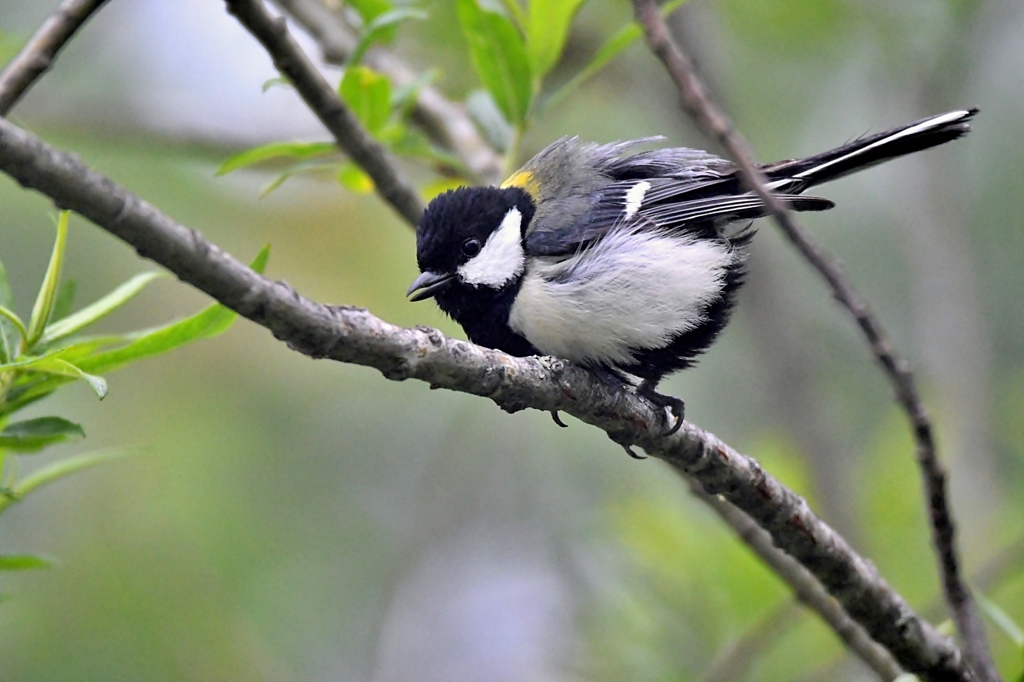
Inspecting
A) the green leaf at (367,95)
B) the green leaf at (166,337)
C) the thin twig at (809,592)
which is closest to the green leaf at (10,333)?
the green leaf at (166,337)

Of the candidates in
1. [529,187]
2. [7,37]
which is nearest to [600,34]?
[529,187]

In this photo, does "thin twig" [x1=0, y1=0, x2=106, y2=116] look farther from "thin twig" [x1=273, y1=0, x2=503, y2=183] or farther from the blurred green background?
"thin twig" [x1=273, y1=0, x2=503, y2=183]

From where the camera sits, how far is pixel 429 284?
3.30 metres

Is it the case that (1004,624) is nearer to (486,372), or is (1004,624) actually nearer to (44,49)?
(486,372)

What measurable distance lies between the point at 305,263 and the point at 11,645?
2.93 metres

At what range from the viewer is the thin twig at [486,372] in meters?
1.34

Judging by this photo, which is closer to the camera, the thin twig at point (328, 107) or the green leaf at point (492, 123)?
the thin twig at point (328, 107)

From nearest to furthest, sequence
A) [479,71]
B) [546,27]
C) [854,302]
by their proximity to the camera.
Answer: [854,302] → [546,27] → [479,71]

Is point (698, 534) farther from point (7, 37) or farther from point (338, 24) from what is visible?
point (7, 37)

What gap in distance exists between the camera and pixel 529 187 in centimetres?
360

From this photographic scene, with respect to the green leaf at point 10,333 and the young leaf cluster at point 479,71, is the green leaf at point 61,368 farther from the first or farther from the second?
the young leaf cluster at point 479,71

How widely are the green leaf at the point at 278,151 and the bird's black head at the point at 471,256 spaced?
0.39 metres

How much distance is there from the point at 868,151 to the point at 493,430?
4267 mm

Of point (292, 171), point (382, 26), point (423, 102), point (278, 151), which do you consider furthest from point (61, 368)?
point (423, 102)
